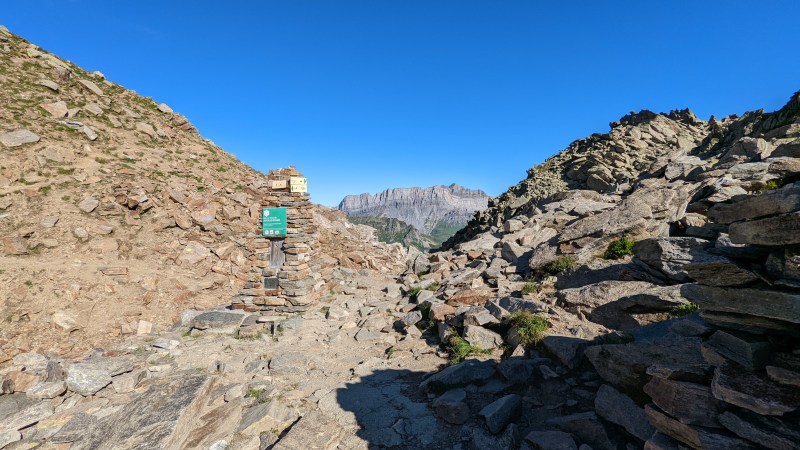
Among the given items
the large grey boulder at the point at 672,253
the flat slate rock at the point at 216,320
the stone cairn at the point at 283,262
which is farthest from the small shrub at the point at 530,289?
the flat slate rock at the point at 216,320

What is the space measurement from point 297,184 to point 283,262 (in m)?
3.67

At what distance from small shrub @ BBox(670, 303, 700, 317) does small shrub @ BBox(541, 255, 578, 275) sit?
4214mm

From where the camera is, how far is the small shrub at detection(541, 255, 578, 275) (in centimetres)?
1201

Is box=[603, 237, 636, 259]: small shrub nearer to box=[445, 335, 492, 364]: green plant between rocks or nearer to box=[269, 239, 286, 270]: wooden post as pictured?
box=[445, 335, 492, 364]: green plant between rocks

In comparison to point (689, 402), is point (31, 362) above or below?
below

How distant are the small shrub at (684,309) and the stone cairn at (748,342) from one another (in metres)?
3.66

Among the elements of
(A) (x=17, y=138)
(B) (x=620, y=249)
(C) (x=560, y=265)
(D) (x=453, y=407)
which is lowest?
(D) (x=453, y=407)

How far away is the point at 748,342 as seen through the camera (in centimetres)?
378

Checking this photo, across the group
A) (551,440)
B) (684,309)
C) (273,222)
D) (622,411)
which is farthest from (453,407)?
(273,222)

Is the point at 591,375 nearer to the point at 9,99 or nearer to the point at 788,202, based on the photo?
the point at 788,202

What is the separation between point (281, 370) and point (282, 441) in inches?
146

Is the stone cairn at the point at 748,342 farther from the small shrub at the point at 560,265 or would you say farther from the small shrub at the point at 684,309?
the small shrub at the point at 560,265

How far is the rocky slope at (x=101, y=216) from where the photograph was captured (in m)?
12.1

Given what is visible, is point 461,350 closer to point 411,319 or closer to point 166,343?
point 411,319
